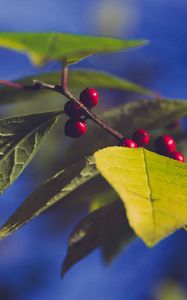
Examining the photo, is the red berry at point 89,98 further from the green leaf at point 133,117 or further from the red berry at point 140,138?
the green leaf at point 133,117

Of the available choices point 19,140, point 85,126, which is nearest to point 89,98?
point 85,126

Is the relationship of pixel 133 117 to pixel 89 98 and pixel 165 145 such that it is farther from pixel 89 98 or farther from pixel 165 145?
pixel 89 98

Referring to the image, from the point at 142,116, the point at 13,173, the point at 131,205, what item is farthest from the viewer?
the point at 142,116

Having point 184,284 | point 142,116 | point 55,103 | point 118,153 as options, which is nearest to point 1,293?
point 184,284

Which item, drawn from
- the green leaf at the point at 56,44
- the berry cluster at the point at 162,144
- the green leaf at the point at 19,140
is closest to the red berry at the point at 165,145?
the berry cluster at the point at 162,144

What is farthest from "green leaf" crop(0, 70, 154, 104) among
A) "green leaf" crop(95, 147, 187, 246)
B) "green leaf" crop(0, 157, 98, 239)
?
"green leaf" crop(95, 147, 187, 246)

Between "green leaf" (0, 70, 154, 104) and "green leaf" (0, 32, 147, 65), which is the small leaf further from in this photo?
"green leaf" (0, 32, 147, 65)

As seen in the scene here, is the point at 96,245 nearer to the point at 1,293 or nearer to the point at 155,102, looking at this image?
the point at 155,102
